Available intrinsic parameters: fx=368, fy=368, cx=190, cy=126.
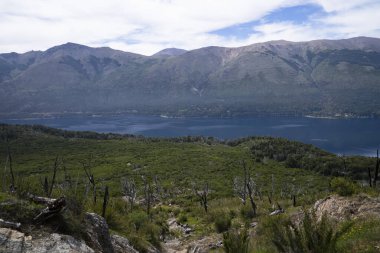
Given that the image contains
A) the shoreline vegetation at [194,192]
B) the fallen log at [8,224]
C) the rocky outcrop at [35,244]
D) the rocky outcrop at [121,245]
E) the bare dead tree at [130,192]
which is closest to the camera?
the rocky outcrop at [35,244]

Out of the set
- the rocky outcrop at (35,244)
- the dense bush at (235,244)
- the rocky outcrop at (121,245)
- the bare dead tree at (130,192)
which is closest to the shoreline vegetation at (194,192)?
the dense bush at (235,244)

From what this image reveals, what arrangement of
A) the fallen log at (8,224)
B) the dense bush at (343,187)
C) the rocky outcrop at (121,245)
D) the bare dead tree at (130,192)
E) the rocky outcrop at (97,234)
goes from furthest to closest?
the bare dead tree at (130,192), the dense bush at (343,187), the rocky outcrop at (121,245), the rocky outcrop at (97,234), the fallen log at (8,224)

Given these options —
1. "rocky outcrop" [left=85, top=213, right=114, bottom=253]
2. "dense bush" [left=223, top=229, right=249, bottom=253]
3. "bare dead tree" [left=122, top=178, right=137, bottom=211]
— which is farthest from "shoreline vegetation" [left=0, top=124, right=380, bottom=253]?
"bare dead tree" [left=122, top=178, right=137, bottom=211]

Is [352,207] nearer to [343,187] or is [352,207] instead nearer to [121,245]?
[343,187]

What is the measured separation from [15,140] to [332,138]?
136m

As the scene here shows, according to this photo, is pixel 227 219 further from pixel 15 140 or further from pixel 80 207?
pixel 15 140

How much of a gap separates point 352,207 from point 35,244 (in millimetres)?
13337

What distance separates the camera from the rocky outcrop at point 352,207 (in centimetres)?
1512

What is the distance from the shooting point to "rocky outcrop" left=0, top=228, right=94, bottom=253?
24.0 feet

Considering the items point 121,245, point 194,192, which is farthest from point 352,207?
point 194,192

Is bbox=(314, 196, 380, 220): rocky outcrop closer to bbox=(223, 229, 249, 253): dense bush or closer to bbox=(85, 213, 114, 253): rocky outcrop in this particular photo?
bbox=(223, 229, 249, 253): dense bush

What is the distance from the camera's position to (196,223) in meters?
29.2

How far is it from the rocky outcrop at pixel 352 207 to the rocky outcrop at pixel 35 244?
10.7 m

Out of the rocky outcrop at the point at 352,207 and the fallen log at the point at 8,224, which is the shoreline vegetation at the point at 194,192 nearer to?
the rocky outcrop at the point at 352,207
